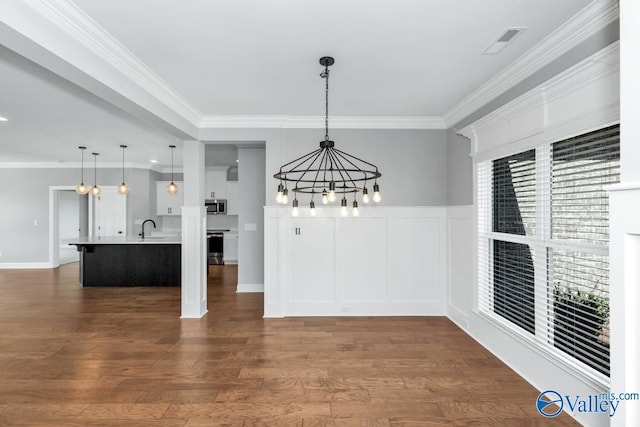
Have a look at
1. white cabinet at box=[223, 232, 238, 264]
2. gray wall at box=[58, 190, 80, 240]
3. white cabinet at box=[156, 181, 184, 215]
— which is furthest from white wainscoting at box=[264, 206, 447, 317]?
gray wall at box=[58, 190, 80, 240]

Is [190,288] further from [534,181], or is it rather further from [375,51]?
[534,181]

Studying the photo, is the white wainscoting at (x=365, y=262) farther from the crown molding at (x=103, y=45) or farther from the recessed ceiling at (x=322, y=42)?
the crown molding at (x=103, y=45)

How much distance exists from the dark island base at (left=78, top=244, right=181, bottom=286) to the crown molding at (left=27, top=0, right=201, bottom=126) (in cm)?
360

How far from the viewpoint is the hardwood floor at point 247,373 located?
2.37 m

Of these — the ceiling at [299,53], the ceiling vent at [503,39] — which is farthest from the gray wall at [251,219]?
the ceiling vent at [503,39]

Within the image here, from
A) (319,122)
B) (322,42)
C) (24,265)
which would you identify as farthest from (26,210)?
(322,42)

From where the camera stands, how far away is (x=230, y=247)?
885 centimetres

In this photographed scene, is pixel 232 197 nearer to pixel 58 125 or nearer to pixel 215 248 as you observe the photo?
pixel 215 248

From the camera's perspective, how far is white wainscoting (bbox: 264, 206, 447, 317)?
14.9 ft

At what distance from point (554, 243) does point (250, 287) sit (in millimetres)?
4571

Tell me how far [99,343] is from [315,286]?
2.45m

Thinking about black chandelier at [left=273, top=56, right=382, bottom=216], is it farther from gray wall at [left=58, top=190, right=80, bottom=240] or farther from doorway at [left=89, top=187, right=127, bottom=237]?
gray wall at [left=58, top=190, right=80, bottom=240]

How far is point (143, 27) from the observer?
231 centimetres

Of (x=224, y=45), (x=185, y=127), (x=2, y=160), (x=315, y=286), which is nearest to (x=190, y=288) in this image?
(x=315, y=286)
